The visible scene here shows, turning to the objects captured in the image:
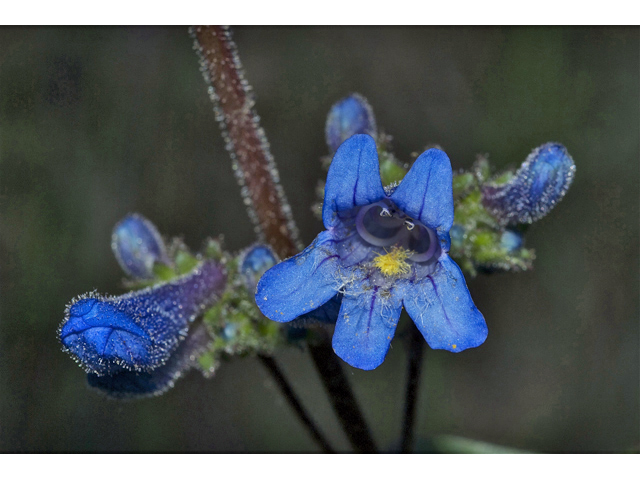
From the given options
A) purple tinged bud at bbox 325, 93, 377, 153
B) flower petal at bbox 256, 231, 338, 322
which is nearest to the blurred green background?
purple tinged bud at bbox 325, 93, 377, 153

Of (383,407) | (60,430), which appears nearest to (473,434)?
(383,407)

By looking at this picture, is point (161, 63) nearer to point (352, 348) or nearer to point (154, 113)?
point (154, 113)

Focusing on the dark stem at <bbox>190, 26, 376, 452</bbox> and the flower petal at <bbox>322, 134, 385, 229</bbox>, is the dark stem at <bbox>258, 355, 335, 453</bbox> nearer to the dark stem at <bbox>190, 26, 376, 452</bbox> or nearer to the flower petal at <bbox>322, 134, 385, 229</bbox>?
the dark stem at <bbox>190, 26, 376, 452</bbox>

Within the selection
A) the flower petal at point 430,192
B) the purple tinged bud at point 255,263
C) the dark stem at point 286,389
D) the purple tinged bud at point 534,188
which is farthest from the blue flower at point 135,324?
the purple tinged bud at point 534,188

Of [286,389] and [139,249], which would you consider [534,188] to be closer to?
[286,389]

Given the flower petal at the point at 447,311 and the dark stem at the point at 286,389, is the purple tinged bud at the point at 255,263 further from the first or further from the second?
the flower petal at the point at 447,311

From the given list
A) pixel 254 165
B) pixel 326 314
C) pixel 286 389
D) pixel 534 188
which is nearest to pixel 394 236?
pixel 326 314

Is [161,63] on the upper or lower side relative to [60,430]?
upper
